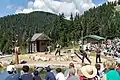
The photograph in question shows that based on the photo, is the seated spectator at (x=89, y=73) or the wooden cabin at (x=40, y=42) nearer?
the seated spectator at (x=89, y=73)

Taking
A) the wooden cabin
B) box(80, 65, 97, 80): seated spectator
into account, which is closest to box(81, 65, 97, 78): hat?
box(80, 65, 97, 80): seated spectator

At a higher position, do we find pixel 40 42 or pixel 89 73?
pixel 40 42

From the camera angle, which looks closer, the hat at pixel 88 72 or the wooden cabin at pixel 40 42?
the hat at pixel 88 72

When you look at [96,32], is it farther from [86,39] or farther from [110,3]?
[110,3]

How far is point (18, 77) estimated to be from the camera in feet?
23.6

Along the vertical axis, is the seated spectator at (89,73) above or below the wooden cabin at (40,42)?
below

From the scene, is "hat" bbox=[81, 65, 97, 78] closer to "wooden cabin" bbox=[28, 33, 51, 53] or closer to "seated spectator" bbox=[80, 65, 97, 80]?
"seated spectator" bbox=[80, 65, 97, 80]

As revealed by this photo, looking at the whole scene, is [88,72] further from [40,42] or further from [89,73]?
→ [40,42]

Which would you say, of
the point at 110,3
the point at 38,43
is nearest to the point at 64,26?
the point at 38,43

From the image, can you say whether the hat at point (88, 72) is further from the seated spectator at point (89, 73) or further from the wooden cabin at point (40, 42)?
the wooden cabin at point (40, 42)

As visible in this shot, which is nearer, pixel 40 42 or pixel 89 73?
pixel 89 73

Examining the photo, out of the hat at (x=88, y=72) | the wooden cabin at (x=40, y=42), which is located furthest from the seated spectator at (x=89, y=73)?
the wooden cabin at (x=40, y=42)

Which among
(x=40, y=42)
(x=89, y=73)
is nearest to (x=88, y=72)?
(x=89, y=73)

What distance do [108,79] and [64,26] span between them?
225 ft
